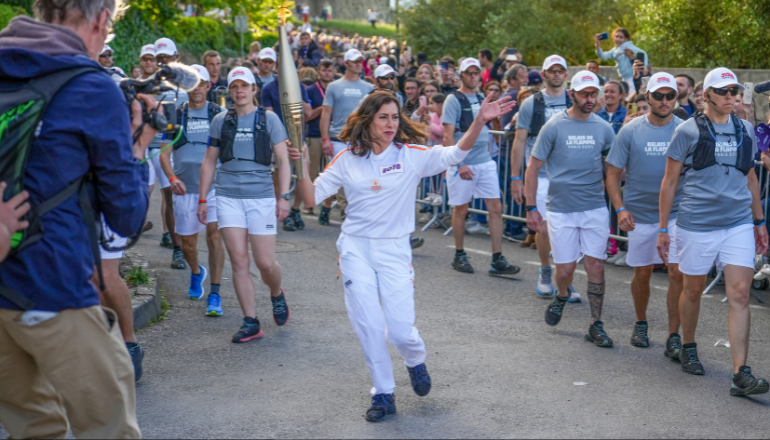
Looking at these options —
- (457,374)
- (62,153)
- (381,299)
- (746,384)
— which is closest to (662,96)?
(746,384)

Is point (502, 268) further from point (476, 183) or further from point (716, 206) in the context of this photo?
point (716, 206)

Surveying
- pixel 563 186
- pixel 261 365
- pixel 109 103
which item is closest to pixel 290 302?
pixel 261 365

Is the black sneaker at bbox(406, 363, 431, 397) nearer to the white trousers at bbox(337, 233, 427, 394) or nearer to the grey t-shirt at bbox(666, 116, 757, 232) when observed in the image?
the white trousers at bbox(337, 233, 427, 394)

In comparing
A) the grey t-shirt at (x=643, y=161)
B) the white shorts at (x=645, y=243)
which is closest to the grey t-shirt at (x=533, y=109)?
the grey t-shirt at (x=643, y=161)

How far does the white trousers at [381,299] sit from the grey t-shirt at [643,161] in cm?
241

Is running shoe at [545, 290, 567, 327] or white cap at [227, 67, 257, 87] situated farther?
running shoe at [545, 290, 567, 327]

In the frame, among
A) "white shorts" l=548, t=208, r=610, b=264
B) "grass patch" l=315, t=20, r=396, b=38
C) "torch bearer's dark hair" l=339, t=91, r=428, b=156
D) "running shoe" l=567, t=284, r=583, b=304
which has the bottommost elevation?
"grass patch" l=315, t=20, r=396, b=38

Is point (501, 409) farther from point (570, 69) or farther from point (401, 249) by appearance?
point (570, 69)

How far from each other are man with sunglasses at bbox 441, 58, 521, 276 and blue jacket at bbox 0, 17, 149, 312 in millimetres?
6696

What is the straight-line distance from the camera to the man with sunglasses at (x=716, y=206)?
19.8 feet

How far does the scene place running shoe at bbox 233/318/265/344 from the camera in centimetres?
707

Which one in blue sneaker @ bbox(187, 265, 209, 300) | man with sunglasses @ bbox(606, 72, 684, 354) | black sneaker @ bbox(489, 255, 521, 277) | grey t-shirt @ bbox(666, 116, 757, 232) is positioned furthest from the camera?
black sneaker @ bbox(489, 255, 521, 277)

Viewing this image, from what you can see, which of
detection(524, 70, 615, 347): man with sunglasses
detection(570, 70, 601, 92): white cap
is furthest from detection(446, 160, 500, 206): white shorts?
detection(570, 70, 601, 92): white cap

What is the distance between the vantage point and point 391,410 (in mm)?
5449
